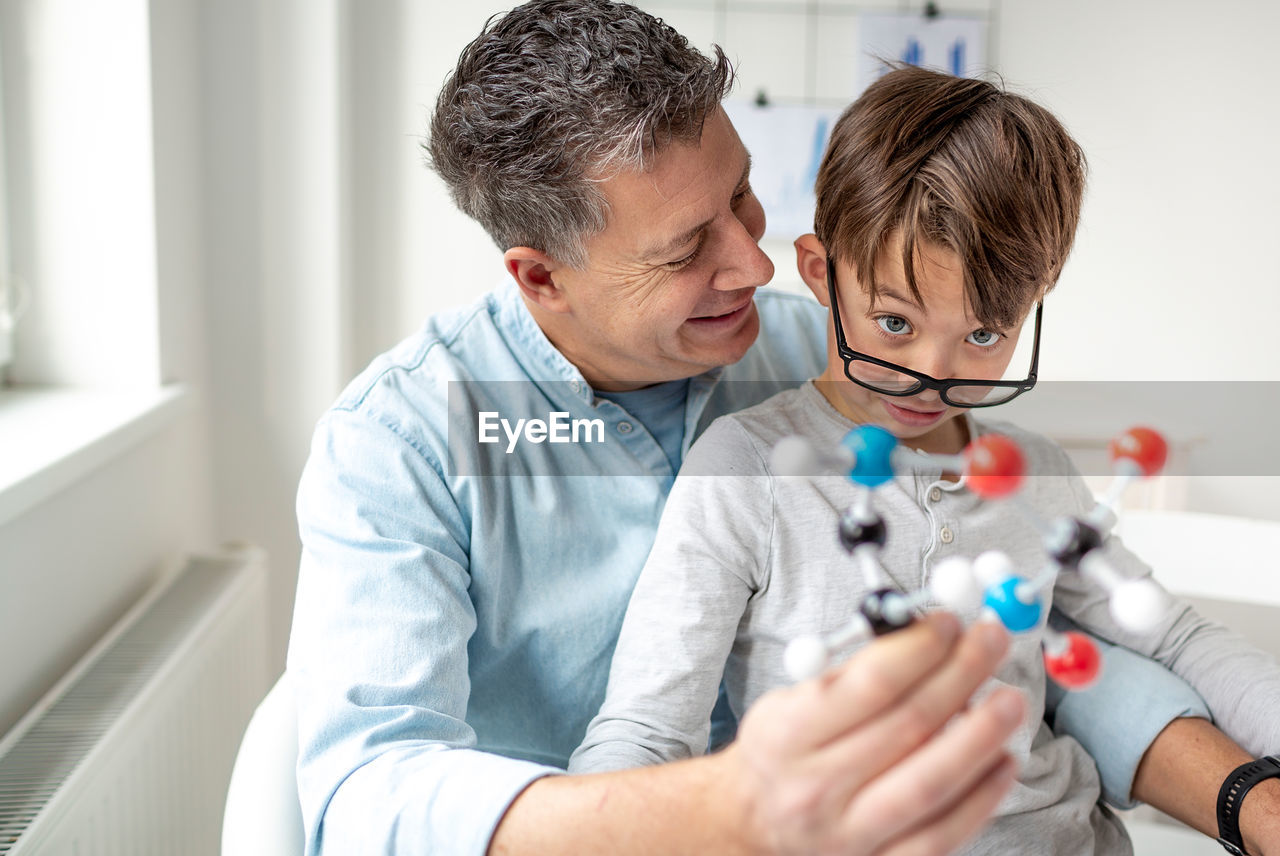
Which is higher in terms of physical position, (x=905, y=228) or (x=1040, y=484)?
(x=905, y=228)

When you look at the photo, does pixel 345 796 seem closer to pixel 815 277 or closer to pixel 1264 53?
pixel 815 277

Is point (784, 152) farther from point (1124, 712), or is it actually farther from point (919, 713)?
point (919, 713)

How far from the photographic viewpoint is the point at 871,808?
45 cm

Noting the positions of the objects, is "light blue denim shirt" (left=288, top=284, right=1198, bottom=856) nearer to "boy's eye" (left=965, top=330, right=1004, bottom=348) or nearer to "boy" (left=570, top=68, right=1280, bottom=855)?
"boy" (left=570, top=68, right=1280, bottom=855)

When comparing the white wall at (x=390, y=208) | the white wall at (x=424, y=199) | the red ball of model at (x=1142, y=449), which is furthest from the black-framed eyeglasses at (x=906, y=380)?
the white wall at (x=424, y=199)

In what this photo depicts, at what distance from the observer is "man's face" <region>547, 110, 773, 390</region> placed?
904 millimetres

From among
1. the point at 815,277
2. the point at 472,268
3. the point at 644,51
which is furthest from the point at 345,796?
the point at 472,268

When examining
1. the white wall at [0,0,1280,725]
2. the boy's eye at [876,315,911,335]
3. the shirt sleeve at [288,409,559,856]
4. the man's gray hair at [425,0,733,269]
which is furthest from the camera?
the white wall at [0,0,1280,725]

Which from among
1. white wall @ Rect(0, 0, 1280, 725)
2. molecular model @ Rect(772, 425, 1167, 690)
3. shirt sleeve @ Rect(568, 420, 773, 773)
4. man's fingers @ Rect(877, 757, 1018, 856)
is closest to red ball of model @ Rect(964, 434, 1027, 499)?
molecular model @ Rect(772, 425, 1167, 690)

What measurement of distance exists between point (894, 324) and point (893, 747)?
404mm

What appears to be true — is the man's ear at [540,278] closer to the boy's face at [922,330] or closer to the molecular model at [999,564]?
the boy's face at [922,330]

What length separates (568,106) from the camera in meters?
0.91

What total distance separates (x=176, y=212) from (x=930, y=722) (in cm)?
151

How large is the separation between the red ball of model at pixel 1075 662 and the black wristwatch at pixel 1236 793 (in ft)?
1.55
